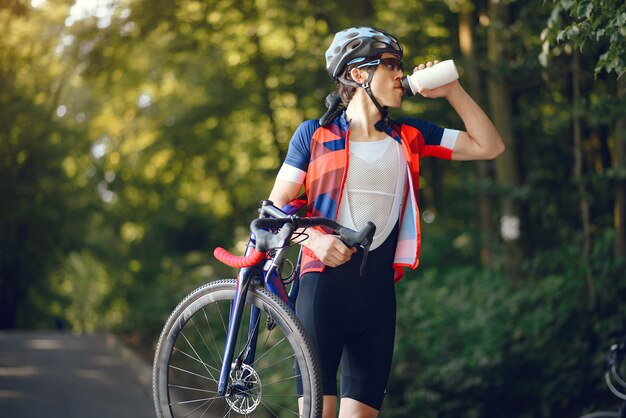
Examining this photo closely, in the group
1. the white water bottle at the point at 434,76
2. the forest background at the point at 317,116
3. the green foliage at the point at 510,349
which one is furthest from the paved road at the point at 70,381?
the white water bottle at the point at 434,76

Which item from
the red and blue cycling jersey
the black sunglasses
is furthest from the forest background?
the red and blue cycling jersey

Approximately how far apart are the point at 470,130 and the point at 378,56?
41 centimetres

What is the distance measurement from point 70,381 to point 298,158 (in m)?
8.17

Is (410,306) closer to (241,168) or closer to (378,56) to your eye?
(378,56)

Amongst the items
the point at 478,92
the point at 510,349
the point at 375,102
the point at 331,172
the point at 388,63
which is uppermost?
the point at 478,92

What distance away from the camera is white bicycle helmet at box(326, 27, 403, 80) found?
3.32 metres

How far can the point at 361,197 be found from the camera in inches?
130

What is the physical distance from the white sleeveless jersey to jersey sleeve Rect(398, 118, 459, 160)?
187 millimetres

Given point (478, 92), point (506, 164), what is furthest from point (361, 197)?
point (478, 92)

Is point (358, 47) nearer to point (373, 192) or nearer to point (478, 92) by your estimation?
point (373, 192)

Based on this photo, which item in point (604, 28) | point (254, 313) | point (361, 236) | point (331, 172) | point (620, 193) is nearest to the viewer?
point (361, 236)

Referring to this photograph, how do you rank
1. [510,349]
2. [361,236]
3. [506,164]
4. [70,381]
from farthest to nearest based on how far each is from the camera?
[506,164] < [70,381] < [510,349] < [361,236]

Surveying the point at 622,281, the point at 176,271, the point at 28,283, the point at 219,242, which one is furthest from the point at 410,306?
the point at 28,283

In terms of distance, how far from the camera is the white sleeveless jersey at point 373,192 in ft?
10.8
